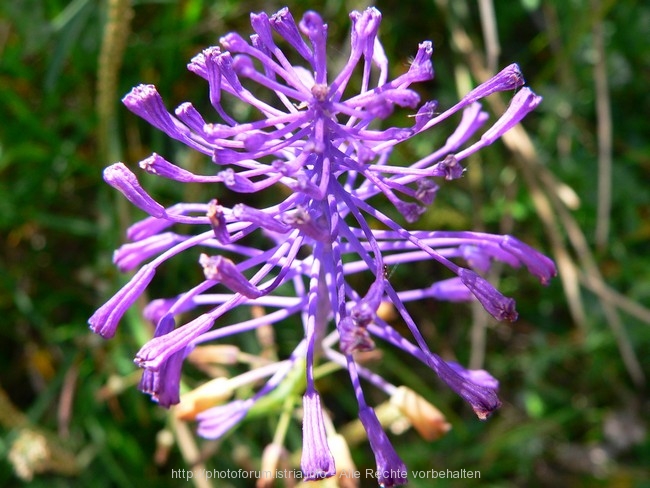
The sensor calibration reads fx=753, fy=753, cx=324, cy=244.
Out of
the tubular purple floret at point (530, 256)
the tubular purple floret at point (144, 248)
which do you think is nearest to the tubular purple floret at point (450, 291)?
the tubular purple floret at point (530, 256)

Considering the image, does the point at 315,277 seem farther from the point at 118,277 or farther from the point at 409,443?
the point at 409,443

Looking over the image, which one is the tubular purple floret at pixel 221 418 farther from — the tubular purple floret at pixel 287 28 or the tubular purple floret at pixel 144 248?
the tubular purple floret at pixel 287 28

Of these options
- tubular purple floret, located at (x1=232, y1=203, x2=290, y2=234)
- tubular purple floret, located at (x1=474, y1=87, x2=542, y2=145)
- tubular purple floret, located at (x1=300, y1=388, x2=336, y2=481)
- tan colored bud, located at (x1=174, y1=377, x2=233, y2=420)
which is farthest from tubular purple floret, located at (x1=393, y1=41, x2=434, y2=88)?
tan colored bud, located at (x1=174, y1=377, x2=233, y2=420)

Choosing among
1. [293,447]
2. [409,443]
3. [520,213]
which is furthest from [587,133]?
[293,447]

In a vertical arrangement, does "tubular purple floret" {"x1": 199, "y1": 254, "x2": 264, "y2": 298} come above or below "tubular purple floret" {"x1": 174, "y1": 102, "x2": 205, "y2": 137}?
below

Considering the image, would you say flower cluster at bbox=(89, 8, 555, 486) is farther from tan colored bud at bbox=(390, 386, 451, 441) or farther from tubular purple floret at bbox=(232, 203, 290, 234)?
tan colored bud at bbox=(390, 386, 451, 441)

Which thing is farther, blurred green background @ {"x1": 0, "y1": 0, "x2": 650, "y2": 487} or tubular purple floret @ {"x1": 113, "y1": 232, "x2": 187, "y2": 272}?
blurred green background @ {"x1": 0, "y1": 0, "x2": 650, "y2": 487}
